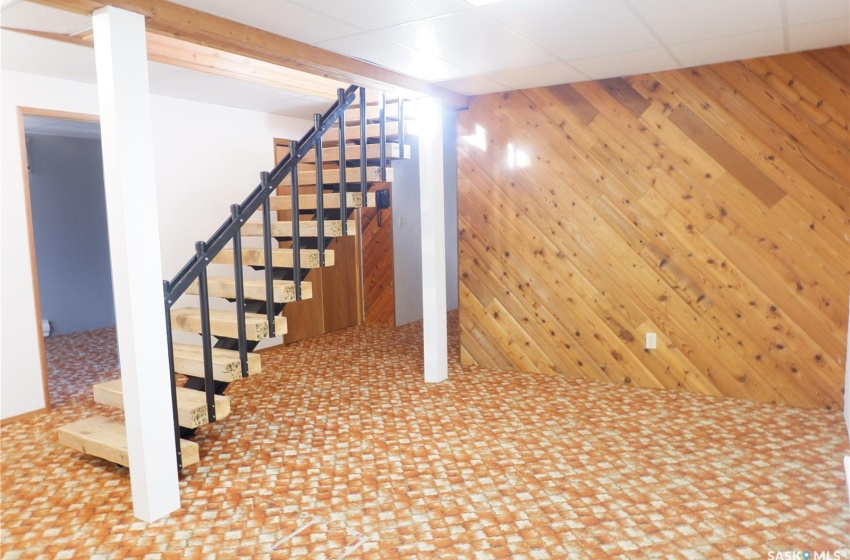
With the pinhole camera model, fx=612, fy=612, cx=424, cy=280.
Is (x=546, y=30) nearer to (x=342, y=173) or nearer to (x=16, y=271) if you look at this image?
(x=342, y=173)

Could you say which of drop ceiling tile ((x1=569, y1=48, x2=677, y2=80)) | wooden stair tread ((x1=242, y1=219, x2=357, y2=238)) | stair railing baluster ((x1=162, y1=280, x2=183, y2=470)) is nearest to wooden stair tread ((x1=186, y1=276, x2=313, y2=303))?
wooden stair tread ((x1=242, y1=219, x2=357, y2=238))

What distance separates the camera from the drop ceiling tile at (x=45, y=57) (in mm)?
3354

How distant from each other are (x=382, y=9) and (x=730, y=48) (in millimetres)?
2160

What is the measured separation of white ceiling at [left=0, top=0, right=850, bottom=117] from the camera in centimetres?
279

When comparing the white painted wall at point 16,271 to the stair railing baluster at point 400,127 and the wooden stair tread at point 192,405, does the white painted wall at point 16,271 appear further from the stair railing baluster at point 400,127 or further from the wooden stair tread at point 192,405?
the stair railing baluster at point 400,127

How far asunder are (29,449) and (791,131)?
501 cm

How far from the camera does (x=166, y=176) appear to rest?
5.00m

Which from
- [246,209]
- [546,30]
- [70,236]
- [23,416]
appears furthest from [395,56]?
[70,236]

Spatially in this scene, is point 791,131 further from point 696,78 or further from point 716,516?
point 716,516

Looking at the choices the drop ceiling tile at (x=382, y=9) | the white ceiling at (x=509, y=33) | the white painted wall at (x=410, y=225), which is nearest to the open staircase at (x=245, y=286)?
the white ceiling at (x=509, y=33)

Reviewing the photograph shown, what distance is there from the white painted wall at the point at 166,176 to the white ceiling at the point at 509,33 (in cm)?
23

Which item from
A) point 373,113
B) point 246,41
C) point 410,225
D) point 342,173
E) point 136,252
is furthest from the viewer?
point 410,225

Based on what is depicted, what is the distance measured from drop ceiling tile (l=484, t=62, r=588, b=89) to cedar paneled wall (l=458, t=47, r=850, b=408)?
0.16m

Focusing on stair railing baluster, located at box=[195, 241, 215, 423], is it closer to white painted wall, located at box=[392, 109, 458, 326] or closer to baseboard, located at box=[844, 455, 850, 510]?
baseboard, located at box=[844, 455, 850, 510]
